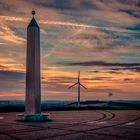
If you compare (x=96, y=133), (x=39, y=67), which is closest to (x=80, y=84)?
(x=39, y=67)

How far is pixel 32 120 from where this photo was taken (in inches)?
1108

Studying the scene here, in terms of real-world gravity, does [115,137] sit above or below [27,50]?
below

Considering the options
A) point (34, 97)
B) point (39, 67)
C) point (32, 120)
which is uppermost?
point (39, 67)

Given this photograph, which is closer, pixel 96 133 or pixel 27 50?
pixel 96 133

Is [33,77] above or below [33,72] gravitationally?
below

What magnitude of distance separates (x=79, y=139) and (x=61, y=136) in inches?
60.3

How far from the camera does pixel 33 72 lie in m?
28.3

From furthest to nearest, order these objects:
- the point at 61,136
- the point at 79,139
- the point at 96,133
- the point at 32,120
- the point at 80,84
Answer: the point at 80,84 → the point at 32,120 → the point at 96,133 → the point at 61,136 → the point at 79,139

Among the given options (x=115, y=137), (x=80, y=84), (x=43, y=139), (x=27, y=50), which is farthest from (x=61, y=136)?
(x=80, y=84)

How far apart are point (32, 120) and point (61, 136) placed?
35.7 ft

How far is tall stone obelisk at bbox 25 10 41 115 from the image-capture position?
1115 inches

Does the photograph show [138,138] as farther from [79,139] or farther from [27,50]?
[27,50]

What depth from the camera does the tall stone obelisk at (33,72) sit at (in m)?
28.3

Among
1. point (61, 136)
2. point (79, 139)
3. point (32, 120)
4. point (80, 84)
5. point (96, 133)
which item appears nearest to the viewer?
point (79, 139)
